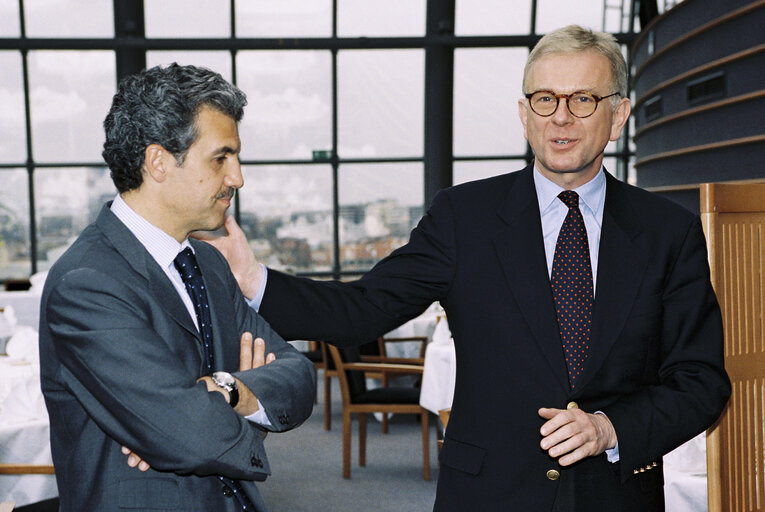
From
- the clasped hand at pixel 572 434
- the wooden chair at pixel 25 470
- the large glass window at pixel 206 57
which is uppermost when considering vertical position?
the large glass window at pixel 206 57

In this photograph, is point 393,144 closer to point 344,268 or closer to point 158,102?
point 344,268

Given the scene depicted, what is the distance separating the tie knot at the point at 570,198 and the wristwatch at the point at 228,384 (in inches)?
32.7

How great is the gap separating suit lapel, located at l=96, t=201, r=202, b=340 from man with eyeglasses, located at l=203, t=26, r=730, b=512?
381 millimetres

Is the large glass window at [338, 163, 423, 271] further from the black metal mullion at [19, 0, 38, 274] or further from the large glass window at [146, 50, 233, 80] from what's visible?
the black metal mullion at [19, 0, 38, 274]

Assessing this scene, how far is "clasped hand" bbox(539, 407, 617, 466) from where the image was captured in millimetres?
1520

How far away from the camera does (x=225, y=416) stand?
1491 mm

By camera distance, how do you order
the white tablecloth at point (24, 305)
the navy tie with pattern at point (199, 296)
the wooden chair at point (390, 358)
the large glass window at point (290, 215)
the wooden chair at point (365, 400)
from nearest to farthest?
the navy tie with pattern at point (199, 296), the wooden chair at point (365, 400), the wooden chair at point (390, 358), the white tablecloth at point (24, 305), the large glass window at point (290, 215)

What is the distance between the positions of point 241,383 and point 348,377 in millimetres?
3895

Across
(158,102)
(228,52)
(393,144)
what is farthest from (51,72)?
(158,102)

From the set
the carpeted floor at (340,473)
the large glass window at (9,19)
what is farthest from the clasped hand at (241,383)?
the large glass window at (9,19)

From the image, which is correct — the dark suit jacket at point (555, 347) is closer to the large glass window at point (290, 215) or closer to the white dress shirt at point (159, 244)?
the white dress shirt at point (159, 244)

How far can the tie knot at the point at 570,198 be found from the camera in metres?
1.83

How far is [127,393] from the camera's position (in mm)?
1435

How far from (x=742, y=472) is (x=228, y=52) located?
9.33 meters
